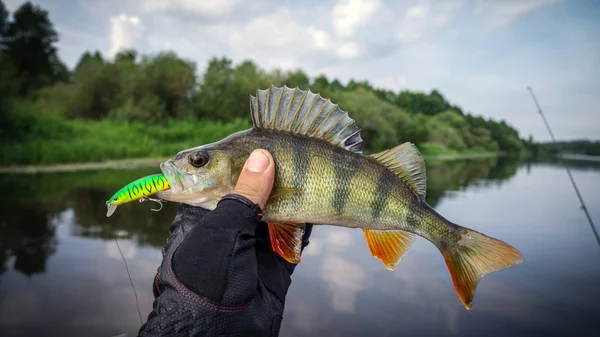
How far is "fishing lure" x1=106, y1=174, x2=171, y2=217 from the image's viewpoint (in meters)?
1.69

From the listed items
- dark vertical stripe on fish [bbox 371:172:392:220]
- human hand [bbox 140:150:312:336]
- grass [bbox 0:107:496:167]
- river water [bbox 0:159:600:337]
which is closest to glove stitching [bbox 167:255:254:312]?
human hand [bbox 140:150:312:336]

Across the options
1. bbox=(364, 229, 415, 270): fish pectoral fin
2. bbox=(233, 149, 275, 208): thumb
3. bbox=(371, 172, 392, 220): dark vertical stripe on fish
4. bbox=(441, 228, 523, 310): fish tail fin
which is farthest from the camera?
bbox=(364, 229, 415, 270): fish pectoral fin

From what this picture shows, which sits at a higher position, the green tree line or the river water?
the green tree line

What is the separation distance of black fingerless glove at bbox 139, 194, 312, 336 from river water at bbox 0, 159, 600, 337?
3282mm

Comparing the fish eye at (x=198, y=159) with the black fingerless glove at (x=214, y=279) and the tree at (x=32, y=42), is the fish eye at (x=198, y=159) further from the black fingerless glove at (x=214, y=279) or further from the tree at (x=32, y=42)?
the tree at (x=32, y=42)

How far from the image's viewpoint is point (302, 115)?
→ 1.96 meters

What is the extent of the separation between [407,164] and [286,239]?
0.73m

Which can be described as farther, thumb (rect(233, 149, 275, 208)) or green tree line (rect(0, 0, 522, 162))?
green tree line (rect(0, 0, 522, 162))

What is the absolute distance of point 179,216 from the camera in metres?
1.97

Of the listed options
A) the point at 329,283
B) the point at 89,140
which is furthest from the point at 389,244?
the point at 89,140

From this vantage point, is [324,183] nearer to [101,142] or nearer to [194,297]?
[194,297]

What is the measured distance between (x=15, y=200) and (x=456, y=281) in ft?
39.2

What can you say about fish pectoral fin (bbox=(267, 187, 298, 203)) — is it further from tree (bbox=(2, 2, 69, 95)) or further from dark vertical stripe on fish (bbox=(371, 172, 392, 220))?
tree (bbox=(2, 2, 69, 95))

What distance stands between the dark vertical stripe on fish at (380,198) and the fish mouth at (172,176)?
933mm
